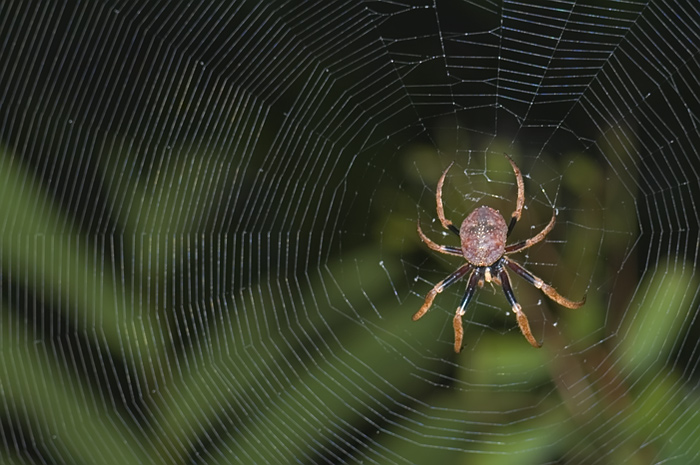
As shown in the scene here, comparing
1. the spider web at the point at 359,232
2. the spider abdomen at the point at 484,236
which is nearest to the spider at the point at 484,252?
the spider abdomen at the point at 484,236

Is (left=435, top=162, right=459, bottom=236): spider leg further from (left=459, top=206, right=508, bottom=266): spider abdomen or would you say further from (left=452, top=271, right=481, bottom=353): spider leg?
(left=452, top=271, right=481, bottom=353): spider leg

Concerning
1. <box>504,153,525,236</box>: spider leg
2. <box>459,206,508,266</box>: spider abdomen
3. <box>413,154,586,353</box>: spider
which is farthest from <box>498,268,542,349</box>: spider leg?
<box>504,153,525,236</box>: spider leg

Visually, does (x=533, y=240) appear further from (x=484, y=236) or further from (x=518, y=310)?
(x=518, y=310)

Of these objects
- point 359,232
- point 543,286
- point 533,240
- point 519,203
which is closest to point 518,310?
point 543,286

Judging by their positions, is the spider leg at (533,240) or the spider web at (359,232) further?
the spider leg at (533,240)

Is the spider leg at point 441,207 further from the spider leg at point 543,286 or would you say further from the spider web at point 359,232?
the spider leg at point 543,286

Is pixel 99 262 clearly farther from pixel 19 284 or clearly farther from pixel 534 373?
pixel 534 373
